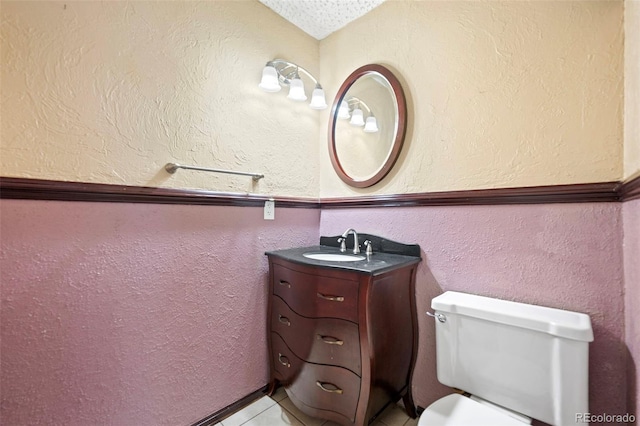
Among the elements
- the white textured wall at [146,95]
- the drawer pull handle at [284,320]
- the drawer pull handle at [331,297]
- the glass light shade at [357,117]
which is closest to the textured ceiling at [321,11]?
the white textured wall at [146,95]

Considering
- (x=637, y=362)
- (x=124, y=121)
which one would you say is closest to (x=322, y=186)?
(x=124, y=121)

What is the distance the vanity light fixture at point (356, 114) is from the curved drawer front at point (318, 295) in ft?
3.06

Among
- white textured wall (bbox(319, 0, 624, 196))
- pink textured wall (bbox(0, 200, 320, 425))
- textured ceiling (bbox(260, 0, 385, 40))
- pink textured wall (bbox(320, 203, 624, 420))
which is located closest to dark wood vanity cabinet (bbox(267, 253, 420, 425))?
pink textured wall (bbox(320, 203, 624, 420))

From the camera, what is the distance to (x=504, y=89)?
1114mm

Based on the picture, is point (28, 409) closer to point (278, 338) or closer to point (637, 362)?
point (278, 338)

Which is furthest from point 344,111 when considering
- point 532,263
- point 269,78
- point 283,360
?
point 283,360

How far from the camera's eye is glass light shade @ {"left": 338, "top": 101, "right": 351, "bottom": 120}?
1672 millimetres

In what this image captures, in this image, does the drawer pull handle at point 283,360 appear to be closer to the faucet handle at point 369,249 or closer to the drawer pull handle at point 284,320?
the drawer pull handle at point 284,320

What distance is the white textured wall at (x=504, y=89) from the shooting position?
935 mm

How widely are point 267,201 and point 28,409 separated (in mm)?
1145

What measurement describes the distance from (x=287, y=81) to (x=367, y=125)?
545 millimetres

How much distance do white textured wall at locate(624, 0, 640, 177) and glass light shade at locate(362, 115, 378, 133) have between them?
37.8 inches

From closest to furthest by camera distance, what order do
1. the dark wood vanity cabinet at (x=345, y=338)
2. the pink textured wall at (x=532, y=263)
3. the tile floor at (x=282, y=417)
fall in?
the pink textured wall at (x=532, y=263) < the dark wood vanity cabinet at (x=345, y=338) < the tile floor at (x=282, y=417)

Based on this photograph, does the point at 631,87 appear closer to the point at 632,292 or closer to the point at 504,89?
the point at 504,89
